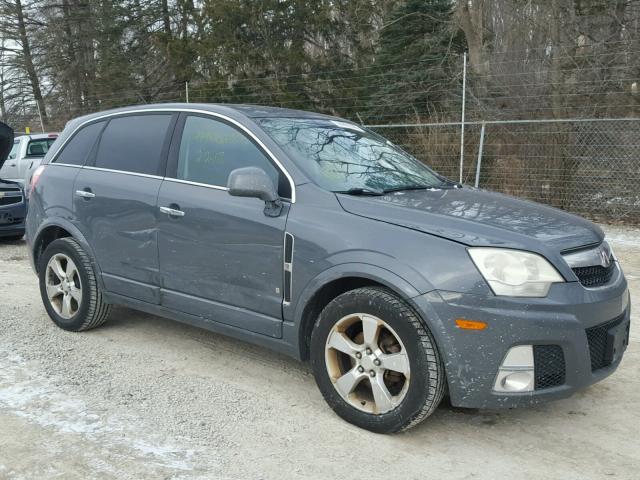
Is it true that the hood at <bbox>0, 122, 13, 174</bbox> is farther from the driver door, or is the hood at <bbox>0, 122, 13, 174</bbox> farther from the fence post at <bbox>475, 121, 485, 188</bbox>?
the fence post at <bbox>475, 121, 485, 188</bbox>

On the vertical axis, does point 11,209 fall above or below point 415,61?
below

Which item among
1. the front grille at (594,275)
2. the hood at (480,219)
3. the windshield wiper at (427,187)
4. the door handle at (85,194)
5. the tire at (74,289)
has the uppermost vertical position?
the windshield wiper at (427,187)

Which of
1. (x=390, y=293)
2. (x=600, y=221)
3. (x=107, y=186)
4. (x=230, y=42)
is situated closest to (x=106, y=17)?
(x=230, y=42)

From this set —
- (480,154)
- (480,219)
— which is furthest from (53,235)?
A: (480,154)

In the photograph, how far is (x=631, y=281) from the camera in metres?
6.84

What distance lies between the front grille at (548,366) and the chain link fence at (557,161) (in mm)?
7371

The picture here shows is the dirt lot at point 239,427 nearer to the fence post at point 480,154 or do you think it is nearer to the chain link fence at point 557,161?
the chain link fence at point 557,161

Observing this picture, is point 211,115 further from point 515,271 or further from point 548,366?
point 548,366

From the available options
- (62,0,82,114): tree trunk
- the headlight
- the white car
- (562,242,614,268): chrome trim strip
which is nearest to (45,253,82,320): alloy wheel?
the headlight

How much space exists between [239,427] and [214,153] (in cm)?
179

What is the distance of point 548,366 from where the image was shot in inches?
120

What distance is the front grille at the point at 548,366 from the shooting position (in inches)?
119

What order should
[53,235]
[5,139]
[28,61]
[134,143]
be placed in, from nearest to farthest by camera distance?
[134,143], [53,235], [5,139], [28,61]

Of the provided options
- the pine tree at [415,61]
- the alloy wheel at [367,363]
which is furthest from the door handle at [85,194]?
the pine tree at [415,61]
